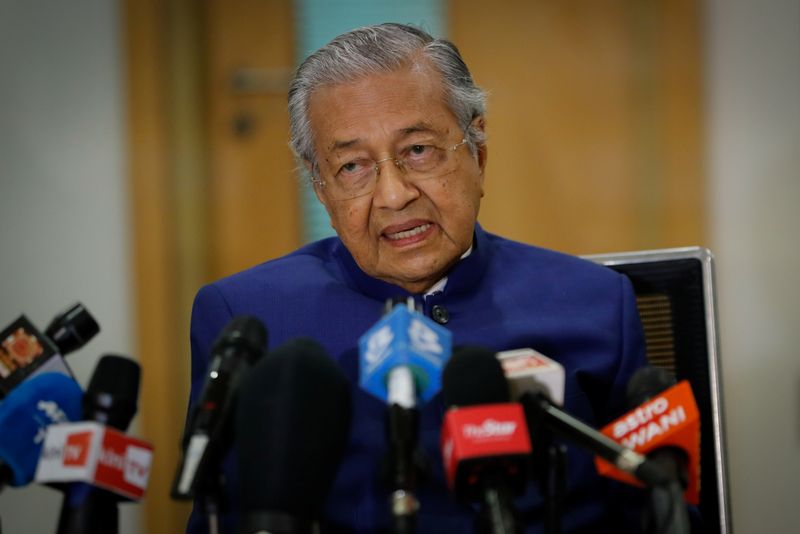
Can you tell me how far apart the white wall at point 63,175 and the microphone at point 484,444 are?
243 cm

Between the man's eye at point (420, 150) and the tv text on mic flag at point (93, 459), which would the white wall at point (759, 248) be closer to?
the man's eye at point (420, 150)

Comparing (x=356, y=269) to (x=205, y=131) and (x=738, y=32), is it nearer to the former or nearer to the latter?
(x=205, y=131)

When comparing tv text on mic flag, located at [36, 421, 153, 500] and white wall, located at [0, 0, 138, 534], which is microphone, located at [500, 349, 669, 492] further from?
white wall, located at [0, 0, 138, 534]

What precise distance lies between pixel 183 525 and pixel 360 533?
1953 millimetres

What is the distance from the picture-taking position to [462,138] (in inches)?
73.0

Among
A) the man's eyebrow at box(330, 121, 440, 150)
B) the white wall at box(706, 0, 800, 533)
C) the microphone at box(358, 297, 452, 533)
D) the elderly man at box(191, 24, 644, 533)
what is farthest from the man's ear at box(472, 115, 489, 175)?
the white wall at box(706, 0, 800, 533)

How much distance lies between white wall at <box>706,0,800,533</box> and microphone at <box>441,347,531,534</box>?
8.24 ft

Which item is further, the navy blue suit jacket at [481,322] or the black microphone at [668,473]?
the navy blue suit jacket at [481,322]

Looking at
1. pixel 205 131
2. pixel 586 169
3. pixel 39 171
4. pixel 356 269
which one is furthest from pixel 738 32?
pixel 39 171

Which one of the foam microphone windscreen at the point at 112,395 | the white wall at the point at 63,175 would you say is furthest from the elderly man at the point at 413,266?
the white wall at the point at 63,175

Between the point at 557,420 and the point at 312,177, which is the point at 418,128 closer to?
the point at 312,177

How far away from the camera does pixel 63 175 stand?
3.35m

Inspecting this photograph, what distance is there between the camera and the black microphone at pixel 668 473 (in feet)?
3.40

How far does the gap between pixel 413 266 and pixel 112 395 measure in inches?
27.9
